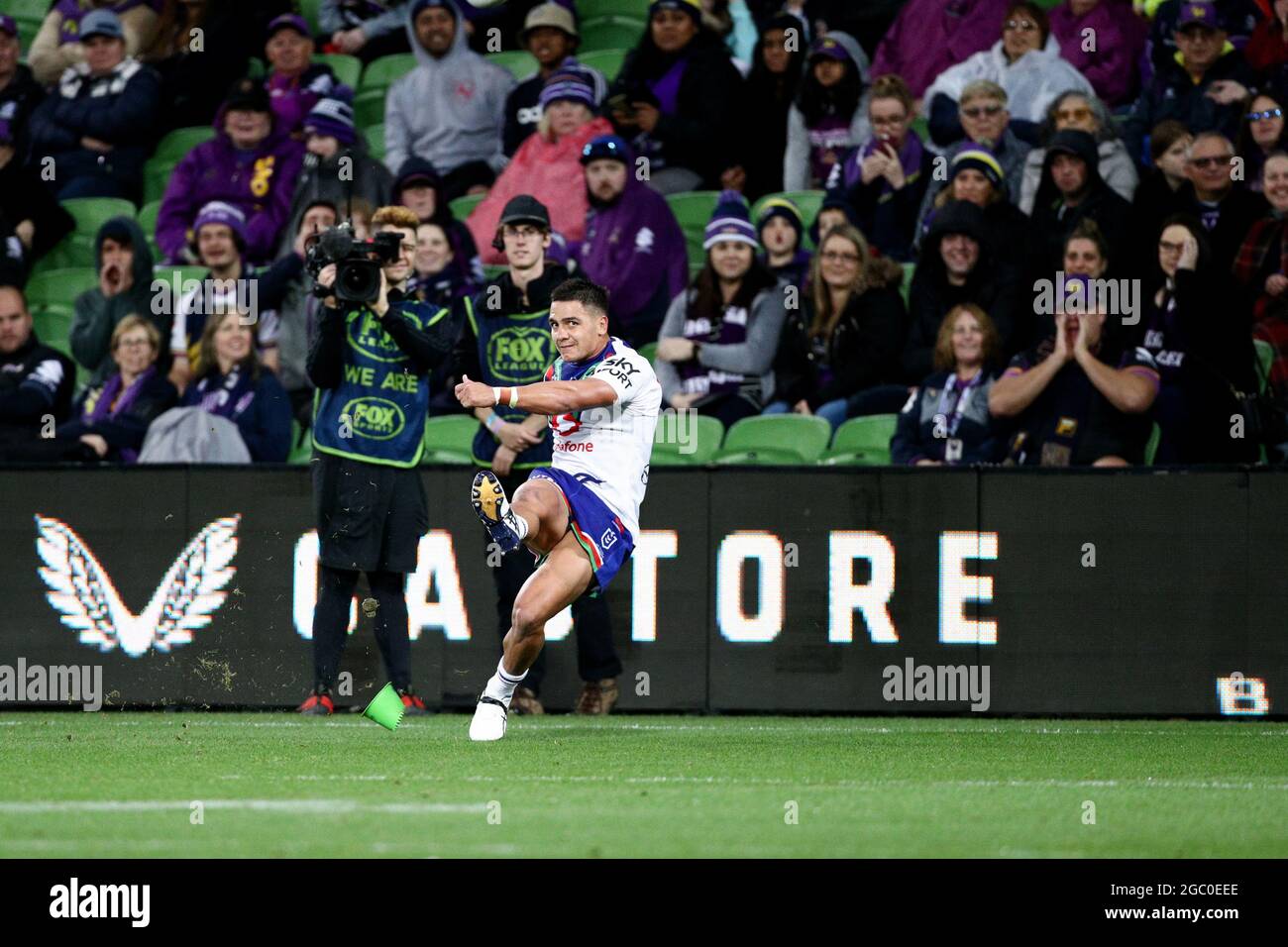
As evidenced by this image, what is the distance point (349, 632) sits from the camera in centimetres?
1080

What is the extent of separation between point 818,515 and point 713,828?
5.29 meters

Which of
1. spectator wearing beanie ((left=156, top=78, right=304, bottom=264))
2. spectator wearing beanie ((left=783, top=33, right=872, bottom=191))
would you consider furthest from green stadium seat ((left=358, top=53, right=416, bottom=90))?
spectator wearing beanie ((left=783, top=33, right=872, bottom=191))

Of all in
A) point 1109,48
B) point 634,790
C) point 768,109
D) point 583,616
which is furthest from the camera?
point 768,109

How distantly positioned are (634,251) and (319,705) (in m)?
4.41

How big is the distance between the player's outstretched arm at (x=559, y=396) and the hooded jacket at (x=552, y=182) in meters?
5.79

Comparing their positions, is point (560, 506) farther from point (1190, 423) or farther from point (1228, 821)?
point (1190, 423)

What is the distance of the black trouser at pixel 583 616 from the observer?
10.2 m

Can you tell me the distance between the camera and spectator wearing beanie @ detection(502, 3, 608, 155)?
1483 cm

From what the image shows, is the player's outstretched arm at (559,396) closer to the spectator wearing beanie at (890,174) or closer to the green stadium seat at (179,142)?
the spectator wearing beanie at (890,174)

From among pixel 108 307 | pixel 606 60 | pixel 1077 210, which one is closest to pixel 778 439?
pixel 1077 210

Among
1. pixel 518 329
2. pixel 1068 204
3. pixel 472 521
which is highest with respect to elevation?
pixel 1068 204

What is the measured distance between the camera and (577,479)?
332 inches

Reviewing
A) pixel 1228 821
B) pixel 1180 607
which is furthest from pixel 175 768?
pixel 1180 607

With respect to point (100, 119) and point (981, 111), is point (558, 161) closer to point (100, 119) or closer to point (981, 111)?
point (981, 111)
